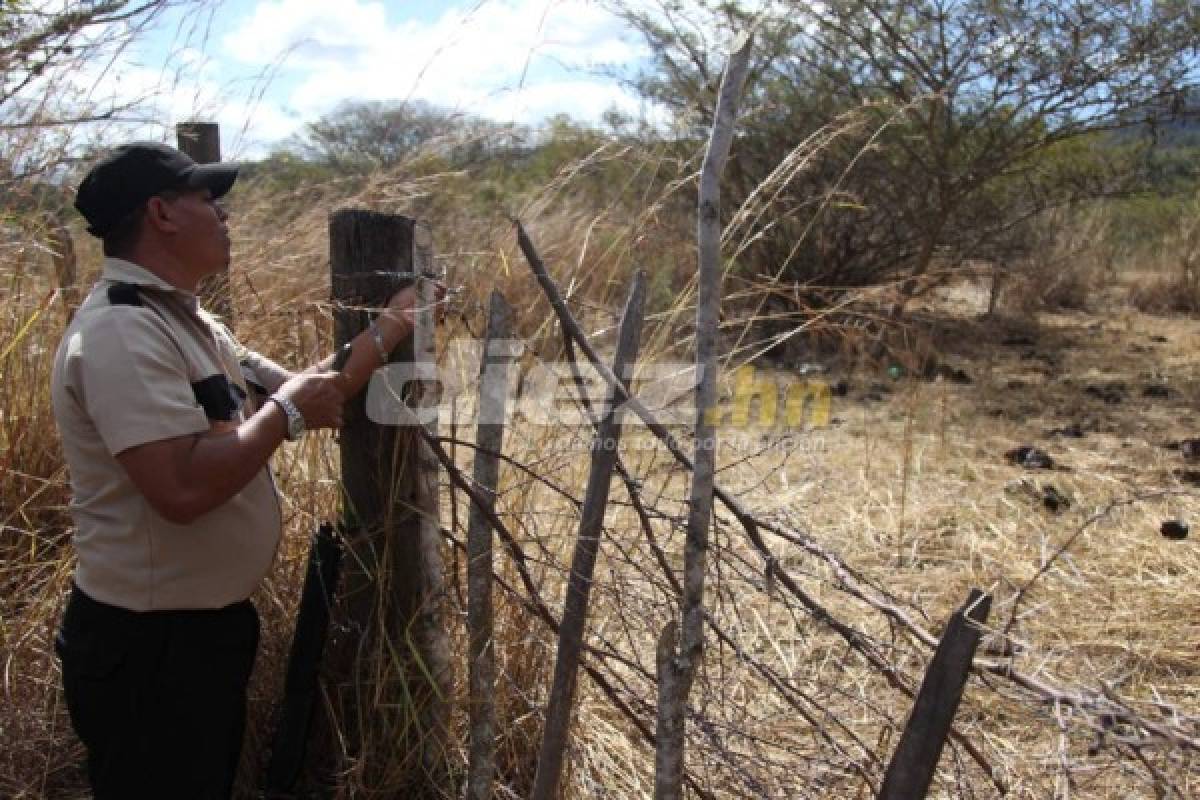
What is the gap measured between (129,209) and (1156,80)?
5.94 m

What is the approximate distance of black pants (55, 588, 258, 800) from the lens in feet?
5.76

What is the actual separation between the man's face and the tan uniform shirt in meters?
0.06

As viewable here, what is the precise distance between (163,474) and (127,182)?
0.49 meters

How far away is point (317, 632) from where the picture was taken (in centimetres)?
→ 210

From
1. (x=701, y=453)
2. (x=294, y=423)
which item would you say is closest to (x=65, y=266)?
(x=294, y=423)

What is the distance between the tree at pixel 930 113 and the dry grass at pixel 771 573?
1.42m

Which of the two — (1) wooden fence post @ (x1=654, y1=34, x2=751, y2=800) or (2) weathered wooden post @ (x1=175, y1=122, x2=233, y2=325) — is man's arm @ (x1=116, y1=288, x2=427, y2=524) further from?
(2) weathered wooden post @ (x1=175, y1=122, x2=233, y2=325)

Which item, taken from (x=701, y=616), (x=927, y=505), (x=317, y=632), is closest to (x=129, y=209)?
(x=317, y=632)

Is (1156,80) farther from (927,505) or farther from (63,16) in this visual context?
(63,16)

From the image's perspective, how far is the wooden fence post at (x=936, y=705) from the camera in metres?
1.18

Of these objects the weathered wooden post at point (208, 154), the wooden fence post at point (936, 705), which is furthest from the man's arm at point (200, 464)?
the weathered wooden post at point (208, 154)

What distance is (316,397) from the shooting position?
5.73 ft

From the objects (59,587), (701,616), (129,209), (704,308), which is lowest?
(59,587)

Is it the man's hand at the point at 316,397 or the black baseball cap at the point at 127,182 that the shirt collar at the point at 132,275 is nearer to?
the black baseball cap at the point at 127,182
